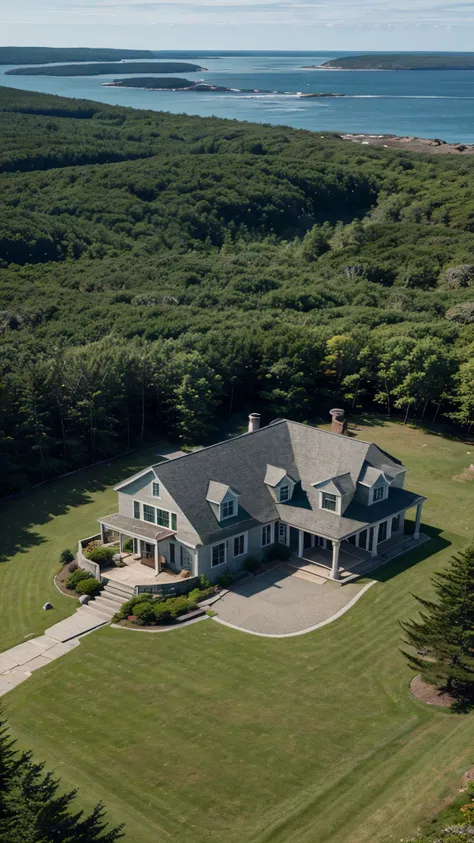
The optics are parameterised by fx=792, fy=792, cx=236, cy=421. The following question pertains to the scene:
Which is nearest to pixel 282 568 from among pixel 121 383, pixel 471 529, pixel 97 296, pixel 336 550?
pixel 336 550

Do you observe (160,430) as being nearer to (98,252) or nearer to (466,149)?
(98,252)

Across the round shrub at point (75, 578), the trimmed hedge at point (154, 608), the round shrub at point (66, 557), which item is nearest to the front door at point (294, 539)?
the trimmed hedge at point (154, 608)

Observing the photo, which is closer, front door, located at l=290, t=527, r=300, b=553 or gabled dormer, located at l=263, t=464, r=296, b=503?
gabled dormer, located at l=263, t=464, r=296, b=503

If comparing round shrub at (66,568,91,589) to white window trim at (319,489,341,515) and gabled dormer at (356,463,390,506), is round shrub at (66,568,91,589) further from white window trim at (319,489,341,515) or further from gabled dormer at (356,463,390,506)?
gabled dormer at (356,463,390,506)

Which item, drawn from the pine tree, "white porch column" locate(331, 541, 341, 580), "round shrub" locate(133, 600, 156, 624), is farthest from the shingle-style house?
the pine tree

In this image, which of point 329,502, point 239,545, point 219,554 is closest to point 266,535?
point 239,545

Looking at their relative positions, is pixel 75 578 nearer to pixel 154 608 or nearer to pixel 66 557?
pixel 66 557
